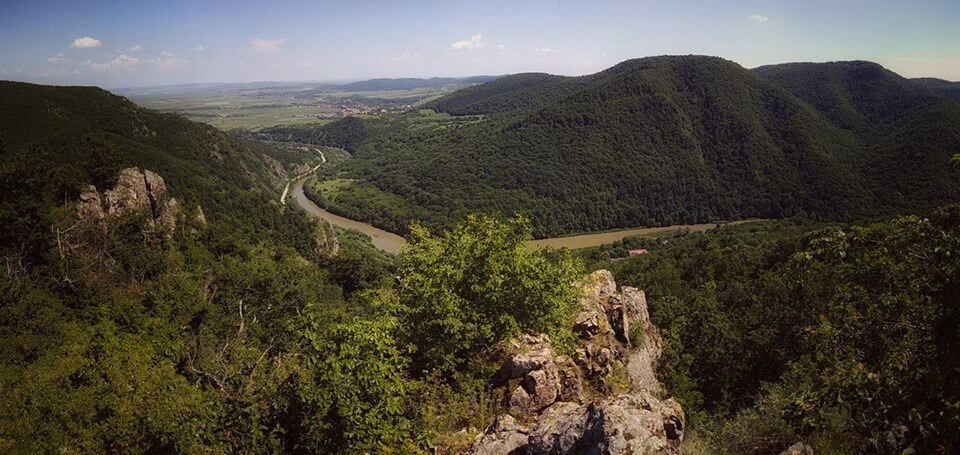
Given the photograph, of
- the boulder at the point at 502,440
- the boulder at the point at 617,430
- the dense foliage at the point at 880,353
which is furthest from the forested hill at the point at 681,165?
the dense foliage at the point at 880,353

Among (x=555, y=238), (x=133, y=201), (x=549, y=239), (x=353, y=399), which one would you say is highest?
(x=353, y=399)

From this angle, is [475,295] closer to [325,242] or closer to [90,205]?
[90,205]

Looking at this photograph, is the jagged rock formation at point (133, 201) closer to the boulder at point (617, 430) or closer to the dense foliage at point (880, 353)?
the boulder at point (617, 430)

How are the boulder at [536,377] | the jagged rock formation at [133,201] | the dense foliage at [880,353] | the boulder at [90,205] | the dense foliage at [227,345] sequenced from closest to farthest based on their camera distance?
the dense foliage at [880,353] → the dense foliage at [227,345] → the boulder at [536,377] → the boulder at [90,205] → the jagged rock formation at [133,201]

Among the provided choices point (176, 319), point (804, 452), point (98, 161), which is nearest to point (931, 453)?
point (804, 452)

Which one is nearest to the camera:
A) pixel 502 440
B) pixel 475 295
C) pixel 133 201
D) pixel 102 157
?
pixel 502 440

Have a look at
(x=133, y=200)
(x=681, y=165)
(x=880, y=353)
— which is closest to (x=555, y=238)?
(x=681, y=165)

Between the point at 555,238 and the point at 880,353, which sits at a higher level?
the point at 880,353
